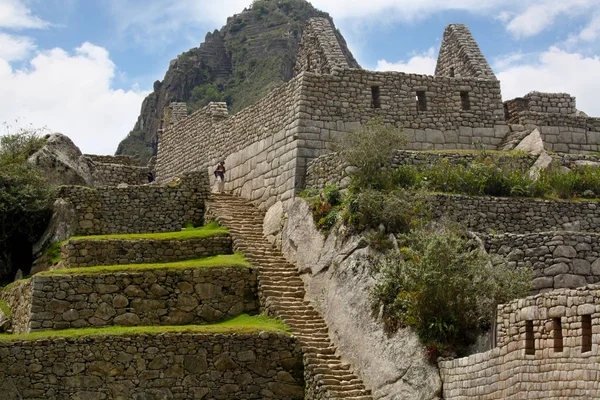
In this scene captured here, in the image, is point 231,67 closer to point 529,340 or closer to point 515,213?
point 515,213

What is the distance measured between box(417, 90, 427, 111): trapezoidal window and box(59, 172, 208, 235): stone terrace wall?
6.55 meters

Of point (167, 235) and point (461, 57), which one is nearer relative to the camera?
point (167, 235)

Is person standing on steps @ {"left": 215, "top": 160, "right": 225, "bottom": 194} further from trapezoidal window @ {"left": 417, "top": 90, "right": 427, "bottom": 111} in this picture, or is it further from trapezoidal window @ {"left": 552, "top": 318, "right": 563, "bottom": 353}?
trapezoidal window @ {"left": 552, "top": 318, "right": 563, "bottom": 353}

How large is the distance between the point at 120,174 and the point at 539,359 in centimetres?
2324

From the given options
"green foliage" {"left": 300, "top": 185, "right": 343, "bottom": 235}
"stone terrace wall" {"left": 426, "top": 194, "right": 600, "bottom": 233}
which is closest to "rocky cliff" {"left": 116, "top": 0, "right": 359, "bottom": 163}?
"green foliage" {"left": 300, "top": 185, "right": 343, "bottom": 235}

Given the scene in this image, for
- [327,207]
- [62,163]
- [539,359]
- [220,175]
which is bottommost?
[539,359]

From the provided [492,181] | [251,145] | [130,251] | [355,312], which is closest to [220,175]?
[251,145]

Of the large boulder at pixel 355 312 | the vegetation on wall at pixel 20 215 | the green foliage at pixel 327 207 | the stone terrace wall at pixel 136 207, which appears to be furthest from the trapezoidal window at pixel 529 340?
the vegetation on wall at pixel 20 215

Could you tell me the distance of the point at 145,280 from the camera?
26.1 meters

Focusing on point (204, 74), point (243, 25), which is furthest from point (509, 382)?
point (243, 25)

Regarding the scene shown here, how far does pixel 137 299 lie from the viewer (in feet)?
→ 85.1

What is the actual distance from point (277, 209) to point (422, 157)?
4.49 m

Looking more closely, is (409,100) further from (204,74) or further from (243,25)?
(243,25)

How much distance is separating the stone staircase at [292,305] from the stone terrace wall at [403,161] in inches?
86.6
